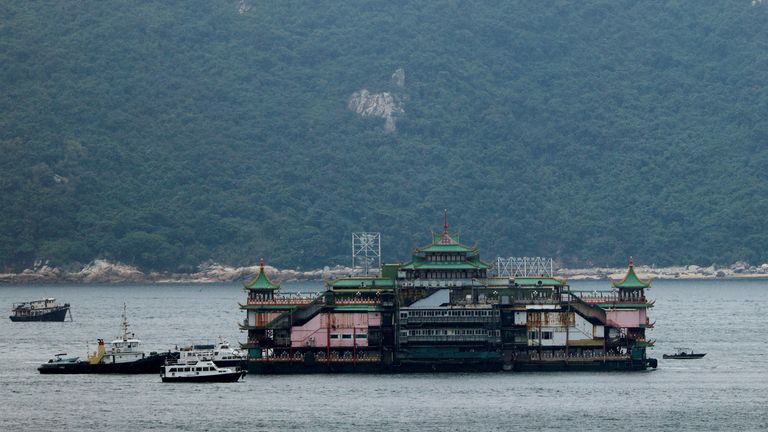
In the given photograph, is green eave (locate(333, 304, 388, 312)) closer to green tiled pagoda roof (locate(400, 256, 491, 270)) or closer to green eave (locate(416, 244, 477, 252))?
green tiled pagoda roof (locate(400, 256, 491, 270))

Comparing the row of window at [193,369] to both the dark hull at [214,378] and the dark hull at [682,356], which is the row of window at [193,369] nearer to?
the dark hull at [214,378]

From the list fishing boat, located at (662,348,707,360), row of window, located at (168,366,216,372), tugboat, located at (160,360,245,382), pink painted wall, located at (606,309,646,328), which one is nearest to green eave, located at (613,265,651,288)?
pink painted wall, located at (606,309,646,328)

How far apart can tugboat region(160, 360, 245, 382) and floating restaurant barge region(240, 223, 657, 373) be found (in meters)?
2.64

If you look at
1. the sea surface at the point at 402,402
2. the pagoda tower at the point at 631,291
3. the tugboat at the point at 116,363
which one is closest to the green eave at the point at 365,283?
the sea surface at the point at 402,402

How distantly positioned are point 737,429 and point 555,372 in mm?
26715

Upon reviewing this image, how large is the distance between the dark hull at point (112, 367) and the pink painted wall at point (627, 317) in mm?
34064

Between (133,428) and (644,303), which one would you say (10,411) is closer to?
(133,428)

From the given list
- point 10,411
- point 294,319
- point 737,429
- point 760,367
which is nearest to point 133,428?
point 10,411

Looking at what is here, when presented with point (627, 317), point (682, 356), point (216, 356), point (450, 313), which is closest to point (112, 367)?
point (216, 356)

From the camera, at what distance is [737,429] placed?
389 feet

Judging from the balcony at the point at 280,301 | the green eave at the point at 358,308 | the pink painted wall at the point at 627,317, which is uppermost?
A: the balcony at the point at 280,301

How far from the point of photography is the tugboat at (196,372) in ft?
472

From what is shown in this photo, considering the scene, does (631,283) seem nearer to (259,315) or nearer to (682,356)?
(682,356)

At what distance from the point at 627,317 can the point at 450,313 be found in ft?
42.9
